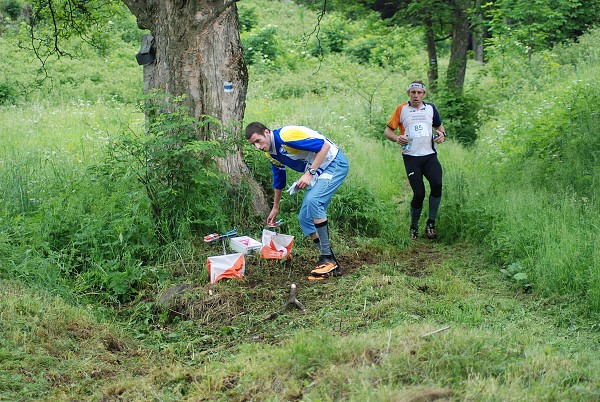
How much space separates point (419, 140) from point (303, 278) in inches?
103

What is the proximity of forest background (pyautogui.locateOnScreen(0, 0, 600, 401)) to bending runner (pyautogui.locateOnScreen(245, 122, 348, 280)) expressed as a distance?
1.26 feet

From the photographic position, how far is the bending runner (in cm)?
676

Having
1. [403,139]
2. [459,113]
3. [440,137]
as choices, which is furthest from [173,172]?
[459,113]

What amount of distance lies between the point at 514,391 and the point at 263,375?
159 cm

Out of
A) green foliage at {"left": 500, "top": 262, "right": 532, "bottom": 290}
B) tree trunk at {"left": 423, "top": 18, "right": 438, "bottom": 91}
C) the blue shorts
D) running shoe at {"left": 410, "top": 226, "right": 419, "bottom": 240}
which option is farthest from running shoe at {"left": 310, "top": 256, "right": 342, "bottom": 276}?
tree trunk at {"left": 423, "top": 18, "right": 438, "bottom": 91}

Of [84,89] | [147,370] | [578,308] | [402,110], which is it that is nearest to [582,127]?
[402,110]

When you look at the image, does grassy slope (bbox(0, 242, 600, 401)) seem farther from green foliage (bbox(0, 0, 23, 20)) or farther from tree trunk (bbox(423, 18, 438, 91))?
green foliage (bbox(0, 0, 23, 20))

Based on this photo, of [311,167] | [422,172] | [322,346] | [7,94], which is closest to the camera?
[322,346]

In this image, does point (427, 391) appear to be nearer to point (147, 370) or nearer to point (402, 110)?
point (147, 370)

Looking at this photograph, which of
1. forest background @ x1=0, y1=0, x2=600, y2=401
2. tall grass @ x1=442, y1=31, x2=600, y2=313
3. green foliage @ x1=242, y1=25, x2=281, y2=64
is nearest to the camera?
forest background @ x1=0, y1=0, x2=600, y2=401

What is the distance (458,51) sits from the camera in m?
15.9

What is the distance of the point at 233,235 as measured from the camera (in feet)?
24.5

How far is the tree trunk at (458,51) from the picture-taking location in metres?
15.4

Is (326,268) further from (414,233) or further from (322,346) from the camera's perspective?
(322,346)
